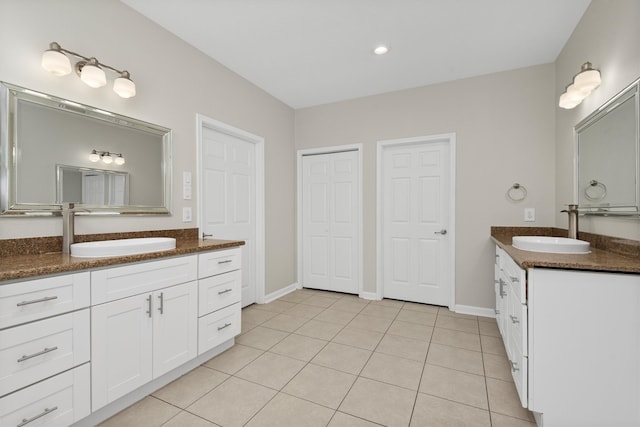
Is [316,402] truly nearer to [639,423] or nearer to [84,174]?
[639,423]

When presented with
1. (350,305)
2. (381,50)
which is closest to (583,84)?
(381,50)

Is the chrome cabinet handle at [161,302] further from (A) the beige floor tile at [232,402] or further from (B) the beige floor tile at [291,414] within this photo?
(B) the beige floor tile at [291,414]

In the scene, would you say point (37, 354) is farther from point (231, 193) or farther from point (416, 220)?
point (416, 220)

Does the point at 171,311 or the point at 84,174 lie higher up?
the point at 84,174

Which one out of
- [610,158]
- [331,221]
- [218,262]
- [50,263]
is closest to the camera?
[50,263]

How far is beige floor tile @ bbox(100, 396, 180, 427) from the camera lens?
1.51m

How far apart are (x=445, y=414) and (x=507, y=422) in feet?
1.03

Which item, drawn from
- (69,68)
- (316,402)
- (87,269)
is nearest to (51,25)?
(69,68)

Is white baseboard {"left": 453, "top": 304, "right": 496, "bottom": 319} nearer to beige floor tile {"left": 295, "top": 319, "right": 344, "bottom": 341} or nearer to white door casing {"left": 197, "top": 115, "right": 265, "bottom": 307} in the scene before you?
beige floor tile {"left": 295, "top": 319, "right": 344, "bottom": 341}

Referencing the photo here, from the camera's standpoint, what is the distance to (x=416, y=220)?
3.43m

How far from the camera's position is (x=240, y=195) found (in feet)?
10.7

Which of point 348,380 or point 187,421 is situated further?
point 348,380

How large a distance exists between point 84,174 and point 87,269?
0.77m

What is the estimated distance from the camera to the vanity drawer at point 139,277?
4.83 ft
